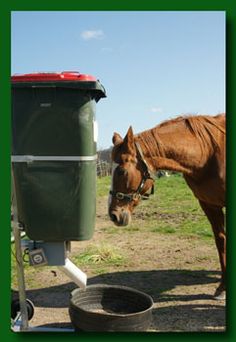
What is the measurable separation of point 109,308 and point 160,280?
105 centimetres

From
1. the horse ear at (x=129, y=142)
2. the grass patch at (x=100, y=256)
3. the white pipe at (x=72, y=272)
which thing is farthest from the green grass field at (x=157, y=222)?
the horse ear at (x=129, y=142)

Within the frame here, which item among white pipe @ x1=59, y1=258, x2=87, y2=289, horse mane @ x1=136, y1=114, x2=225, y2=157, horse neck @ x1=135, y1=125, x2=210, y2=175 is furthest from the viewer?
horse mane @ x1=136, y1=114, x2=225, y2=157

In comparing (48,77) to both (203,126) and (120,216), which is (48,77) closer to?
(120,216)

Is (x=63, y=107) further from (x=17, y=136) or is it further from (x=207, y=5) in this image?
(x=207, y=5)

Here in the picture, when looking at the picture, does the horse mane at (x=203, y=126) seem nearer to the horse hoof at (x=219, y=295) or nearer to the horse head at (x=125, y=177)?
the horse head at (x=125, y=177)

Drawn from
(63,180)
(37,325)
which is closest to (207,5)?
(63,180)

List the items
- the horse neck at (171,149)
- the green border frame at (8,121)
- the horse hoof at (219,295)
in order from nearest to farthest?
the green border frame at (8,121), the horse neck at (171,149), the horse hoof at (219,295)

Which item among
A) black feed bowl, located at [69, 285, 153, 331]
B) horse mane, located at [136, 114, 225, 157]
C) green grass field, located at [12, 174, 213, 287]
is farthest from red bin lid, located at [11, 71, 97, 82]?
black feed bowl, located at [69, 285, 153, 331]

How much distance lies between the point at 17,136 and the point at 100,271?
2.14 meters

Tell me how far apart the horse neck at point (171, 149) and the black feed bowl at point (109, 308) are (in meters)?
0.99

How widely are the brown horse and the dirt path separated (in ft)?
1.21

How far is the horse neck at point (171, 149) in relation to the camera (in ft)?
9.62

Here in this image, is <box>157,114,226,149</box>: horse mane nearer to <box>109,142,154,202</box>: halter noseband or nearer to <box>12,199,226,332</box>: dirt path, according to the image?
<box>109,142,154,202</box>: halter noseband

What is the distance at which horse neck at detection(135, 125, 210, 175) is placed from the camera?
9.62ft
